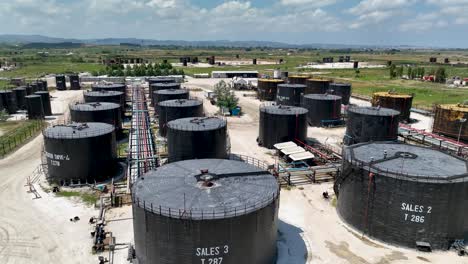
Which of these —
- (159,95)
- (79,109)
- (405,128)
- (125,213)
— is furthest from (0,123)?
(405,128)

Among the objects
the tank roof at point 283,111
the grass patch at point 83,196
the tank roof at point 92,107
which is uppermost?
the tank roof at point 92,107

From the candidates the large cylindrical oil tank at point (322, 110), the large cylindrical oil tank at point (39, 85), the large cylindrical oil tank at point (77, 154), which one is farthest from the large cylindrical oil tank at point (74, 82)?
the large cylindrical oil tank at point (322, 110)

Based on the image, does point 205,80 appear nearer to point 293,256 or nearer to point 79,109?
point 79,109

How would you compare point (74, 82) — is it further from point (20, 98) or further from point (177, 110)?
point (177, 110)

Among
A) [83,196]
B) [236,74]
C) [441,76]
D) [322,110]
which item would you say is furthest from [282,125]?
[441,76]

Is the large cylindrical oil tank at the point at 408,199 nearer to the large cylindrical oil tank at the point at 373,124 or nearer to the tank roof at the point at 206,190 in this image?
the tank roof at the point at 206,190

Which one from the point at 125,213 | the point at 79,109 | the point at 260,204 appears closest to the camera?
the point at 260,204

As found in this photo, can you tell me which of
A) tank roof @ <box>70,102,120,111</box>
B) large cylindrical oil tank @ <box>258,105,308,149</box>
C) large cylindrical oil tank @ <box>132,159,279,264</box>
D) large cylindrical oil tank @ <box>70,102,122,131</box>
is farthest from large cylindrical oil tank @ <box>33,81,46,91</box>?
large cylindrical oil tank @ <box>132,159,279,264</box>
